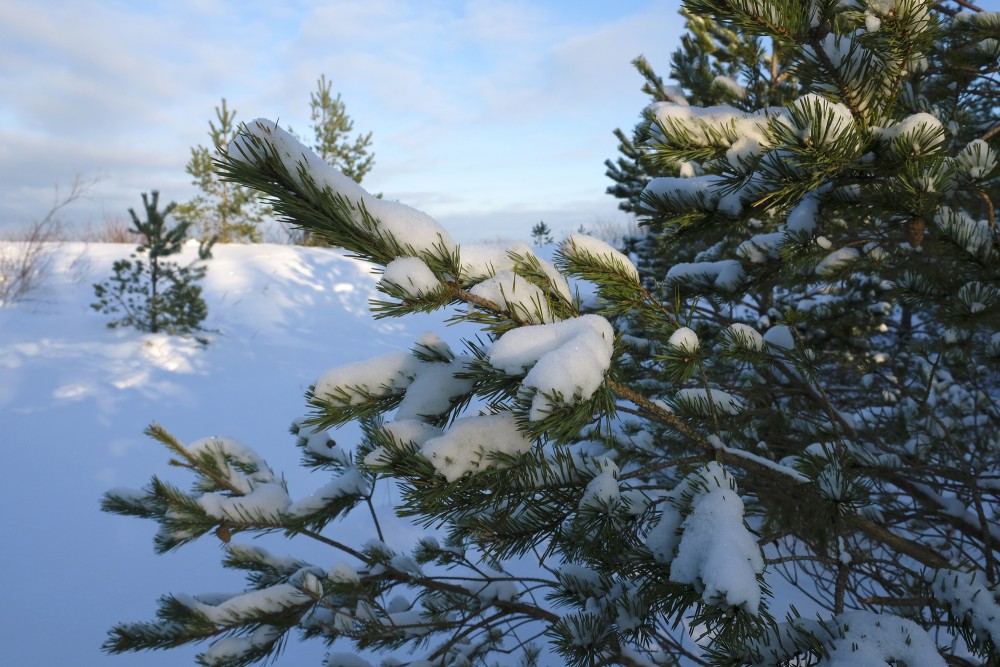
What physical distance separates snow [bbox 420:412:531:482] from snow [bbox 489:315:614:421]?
156mm

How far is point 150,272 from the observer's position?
318 inches

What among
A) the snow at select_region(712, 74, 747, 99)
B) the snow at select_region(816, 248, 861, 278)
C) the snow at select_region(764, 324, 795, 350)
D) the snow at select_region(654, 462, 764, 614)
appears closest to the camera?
the snow at select_region(654, 462, 764, 614)

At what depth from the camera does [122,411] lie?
5.84m

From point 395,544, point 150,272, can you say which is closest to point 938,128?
point 395,544

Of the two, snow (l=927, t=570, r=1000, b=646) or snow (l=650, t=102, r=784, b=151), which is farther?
snow (l=650, t=102, r=784, b=151)

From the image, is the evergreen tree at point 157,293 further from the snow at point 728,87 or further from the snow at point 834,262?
the snow at point 834,262

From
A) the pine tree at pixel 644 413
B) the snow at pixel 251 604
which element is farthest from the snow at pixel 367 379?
the snow at pixel 251 604

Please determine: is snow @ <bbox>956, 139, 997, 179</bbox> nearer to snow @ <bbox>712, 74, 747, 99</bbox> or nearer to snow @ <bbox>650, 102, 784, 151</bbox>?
snow @ <bbox>650, 102, 784, 151</bbox>

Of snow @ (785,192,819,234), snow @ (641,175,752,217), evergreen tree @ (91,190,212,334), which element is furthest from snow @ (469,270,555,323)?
evergreen tree @ (91,190,212,334)

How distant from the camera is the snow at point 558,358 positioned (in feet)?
2.38

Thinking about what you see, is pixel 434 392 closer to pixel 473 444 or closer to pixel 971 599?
pixel 473 444

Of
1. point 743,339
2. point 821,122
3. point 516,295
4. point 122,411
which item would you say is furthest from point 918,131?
point 122,411

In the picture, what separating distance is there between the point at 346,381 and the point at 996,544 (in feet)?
5.97

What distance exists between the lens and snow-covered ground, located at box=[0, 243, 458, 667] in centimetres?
350
